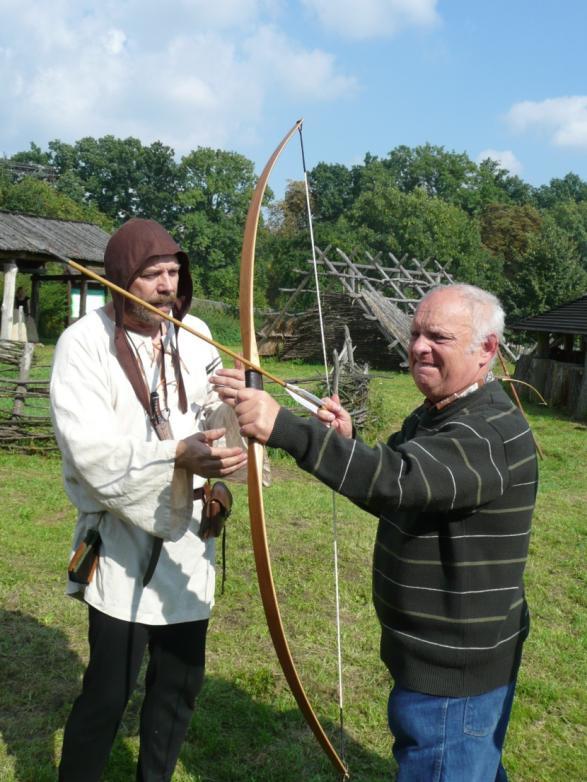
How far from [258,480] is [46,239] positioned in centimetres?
1913

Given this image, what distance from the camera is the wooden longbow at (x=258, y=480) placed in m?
1.78

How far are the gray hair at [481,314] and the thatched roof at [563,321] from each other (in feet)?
40.3

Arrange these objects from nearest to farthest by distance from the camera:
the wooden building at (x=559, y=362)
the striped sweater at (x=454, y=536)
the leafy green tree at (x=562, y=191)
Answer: the striped sweater at (x=454, y=536)
the wooden building at (x=559, y=362)
the leafy green tree at (x=562, y=191)

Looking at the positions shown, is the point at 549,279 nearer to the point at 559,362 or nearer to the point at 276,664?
the point at 559,362

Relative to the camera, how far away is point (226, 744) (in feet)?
9.57

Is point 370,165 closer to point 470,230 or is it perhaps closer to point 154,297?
point 470,230

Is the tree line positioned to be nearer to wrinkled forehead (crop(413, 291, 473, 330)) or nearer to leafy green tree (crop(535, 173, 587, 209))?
leafy green tree (crop(535, 173, 587, 209))

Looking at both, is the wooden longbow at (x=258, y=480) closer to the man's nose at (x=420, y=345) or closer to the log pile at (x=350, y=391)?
the man's nose at (x=420, y=345)

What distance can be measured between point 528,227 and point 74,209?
2939cm

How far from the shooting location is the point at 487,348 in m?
1.78

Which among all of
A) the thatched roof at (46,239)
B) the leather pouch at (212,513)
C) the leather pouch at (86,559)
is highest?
the thatched roof at (46,239)

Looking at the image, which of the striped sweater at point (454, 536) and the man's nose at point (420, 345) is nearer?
the striped sweater at point (454, 536)

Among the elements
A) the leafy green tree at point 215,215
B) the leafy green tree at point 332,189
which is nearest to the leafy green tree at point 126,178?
the leafy green tree at point 215,215

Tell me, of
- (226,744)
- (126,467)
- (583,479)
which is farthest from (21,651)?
(583,479)
